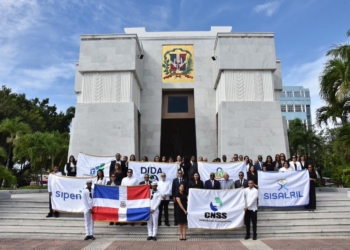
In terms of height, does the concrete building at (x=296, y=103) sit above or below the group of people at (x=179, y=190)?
above

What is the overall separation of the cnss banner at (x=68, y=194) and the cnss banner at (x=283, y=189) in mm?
5922

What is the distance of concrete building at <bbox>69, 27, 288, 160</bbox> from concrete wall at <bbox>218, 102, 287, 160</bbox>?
2.0 inches

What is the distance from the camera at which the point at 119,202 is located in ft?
28.9

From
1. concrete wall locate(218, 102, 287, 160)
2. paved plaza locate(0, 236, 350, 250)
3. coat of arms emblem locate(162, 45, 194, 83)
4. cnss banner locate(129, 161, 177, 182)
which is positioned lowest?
paved plaza locate(0, 236, 350, 250)

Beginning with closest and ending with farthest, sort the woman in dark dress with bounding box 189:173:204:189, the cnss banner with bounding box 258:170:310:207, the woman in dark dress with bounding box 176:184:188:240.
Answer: the woman in dark dress with bounding box 176:184:188:240
the woman in dark dress with bounding box 189:173:204:189
the cnss banner with bounding box 258:170:310:207

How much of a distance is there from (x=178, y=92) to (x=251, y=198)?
12.2m

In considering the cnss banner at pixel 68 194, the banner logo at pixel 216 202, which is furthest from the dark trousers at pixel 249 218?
the cnss banner at pixel 68 194

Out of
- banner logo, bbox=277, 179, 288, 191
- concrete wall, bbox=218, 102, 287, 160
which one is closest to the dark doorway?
concrete wall, bbox=218, 102, 287, 160

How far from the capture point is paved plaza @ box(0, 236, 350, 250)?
728cm

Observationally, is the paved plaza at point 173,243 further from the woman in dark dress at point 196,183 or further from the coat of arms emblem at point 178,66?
the coat of arms emblem at point 178,66

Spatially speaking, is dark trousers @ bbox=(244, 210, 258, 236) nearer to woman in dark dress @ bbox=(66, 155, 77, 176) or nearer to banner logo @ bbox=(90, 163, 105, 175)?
banner logo @ bbox=(90, 163, 105, 175)

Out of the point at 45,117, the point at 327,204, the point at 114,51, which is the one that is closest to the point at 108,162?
the point at 114,51

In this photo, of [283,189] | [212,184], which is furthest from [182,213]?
[283,189]

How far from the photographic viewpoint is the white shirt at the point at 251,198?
8.30 metres
